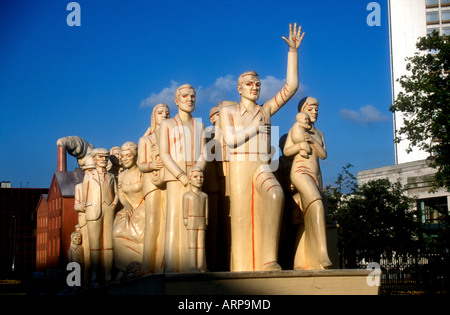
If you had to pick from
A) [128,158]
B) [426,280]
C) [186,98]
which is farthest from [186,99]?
[426,280]

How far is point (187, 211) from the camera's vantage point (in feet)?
28.5

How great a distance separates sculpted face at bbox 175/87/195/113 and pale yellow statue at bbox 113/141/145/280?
1906 mm

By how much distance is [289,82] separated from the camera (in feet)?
32.0

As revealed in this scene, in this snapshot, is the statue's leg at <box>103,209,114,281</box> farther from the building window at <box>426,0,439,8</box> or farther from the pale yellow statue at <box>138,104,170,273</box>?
the building window at <box>426,0,439,8</box>

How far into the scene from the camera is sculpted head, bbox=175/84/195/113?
30.9 feet

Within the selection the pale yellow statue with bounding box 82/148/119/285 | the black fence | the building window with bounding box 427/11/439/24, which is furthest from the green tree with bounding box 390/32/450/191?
the building window with bounding box 427/11/439/24

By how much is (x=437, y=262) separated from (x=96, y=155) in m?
12.5

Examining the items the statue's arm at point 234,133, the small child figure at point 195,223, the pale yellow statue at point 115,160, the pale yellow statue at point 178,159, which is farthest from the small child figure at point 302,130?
the pale yellow statue at point 115,160

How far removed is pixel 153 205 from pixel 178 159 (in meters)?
1.06

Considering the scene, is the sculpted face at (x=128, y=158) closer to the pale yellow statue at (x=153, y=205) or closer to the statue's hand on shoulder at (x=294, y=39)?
the pale yellow statue at (x=153, y=205)

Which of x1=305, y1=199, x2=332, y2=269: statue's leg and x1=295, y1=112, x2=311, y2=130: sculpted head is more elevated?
x1=295, y1=112, x2=311, y2=130: sculpted head

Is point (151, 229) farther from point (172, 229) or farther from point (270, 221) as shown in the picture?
point (270, 221)
